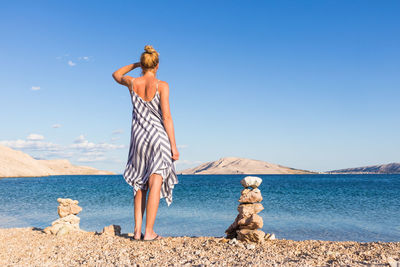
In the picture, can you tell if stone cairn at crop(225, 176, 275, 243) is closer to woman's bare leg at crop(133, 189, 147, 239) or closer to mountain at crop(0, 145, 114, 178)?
woman's bare leg at crop(133, 189, 147, 239)

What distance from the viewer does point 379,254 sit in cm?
498

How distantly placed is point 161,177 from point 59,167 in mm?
168033

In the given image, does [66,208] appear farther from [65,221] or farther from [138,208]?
[138,208]

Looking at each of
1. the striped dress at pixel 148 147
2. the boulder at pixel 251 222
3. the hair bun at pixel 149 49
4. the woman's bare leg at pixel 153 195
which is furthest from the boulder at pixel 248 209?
the hair bun at pixel 149 49

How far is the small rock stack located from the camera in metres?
7.23

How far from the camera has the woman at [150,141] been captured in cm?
548

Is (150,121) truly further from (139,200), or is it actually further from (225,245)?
(225,245)

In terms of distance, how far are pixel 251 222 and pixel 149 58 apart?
3.76 meters

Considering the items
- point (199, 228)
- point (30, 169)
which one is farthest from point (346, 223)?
point (30, 169)

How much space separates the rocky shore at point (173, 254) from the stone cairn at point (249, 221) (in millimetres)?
296

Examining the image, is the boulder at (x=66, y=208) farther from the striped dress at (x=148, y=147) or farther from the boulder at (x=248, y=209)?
the boulder at (x=248, y=209)

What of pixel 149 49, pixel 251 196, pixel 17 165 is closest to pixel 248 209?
pixel 251 196

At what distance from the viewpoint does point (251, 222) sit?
638cm

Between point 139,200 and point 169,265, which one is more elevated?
point 139,200
